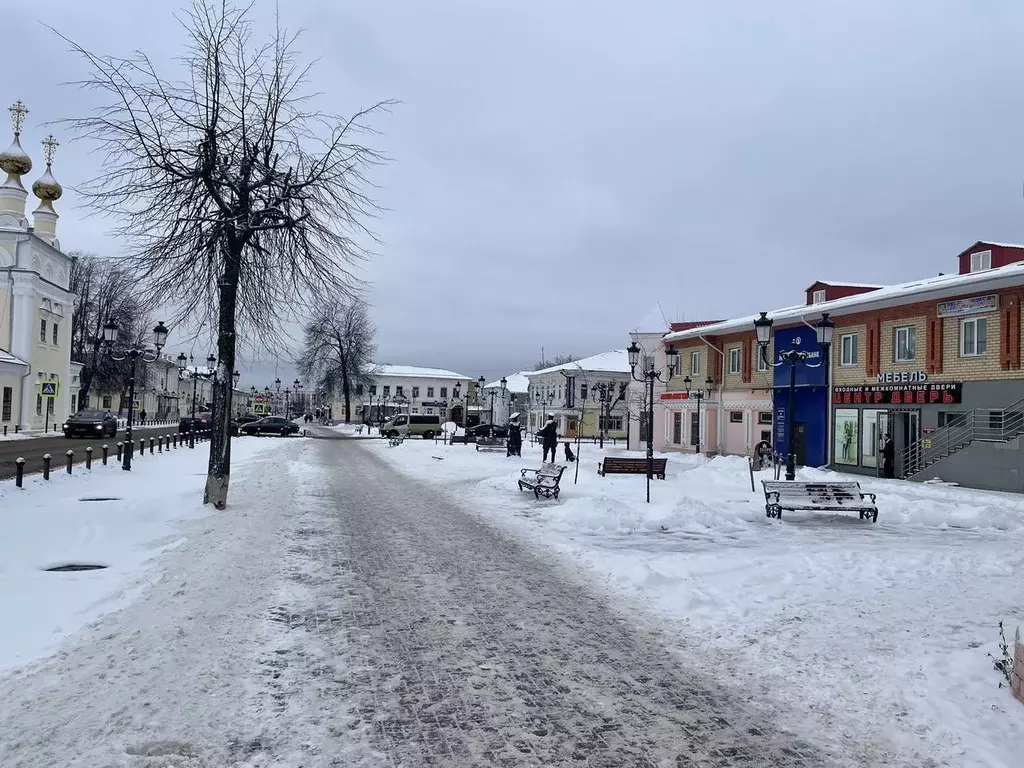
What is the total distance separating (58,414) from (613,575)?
4855 cm

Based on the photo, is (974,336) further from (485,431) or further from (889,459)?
(485,431)

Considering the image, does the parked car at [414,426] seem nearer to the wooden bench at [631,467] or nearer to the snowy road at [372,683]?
the wooden bench at [631,467]

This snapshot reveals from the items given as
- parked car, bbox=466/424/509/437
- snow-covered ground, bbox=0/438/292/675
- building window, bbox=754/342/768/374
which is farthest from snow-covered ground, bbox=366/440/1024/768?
parked car, bbox=466/424/509/437

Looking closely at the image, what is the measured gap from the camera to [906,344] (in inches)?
989

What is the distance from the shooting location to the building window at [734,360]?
114ft

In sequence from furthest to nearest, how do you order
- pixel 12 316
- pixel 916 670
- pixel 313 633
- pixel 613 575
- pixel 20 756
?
pixel 12 316 → pixel 613 575 → pixel 313 633 → pixel 916 670 → pixel 20 756

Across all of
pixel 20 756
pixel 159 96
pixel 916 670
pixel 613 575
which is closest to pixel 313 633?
pixel 20 756

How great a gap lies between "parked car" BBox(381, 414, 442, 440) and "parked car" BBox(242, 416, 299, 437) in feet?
23.4

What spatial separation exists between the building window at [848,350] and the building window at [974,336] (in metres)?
4.64

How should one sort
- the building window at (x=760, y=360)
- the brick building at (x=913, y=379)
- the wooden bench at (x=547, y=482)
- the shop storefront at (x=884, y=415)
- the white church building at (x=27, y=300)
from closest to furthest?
the wooden bench at (x=547, y=482) < the brick building at (x=913, y=379) < the shop storefront at (x=884, y=415) < the building window at (x=760, y=360) < the white church building at (x=27, y=300)

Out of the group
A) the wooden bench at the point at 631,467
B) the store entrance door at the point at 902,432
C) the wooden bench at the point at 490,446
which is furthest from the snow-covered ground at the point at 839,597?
the wooden bench at the point at 490,446

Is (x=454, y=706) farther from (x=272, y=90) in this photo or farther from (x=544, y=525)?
(x=272, y=90)

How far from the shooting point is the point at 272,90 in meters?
13.0

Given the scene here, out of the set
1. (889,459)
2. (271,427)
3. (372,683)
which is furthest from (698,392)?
(372,683)
